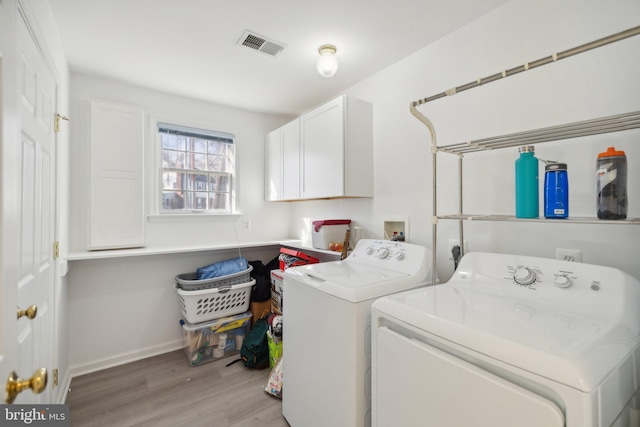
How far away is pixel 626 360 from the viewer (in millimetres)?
781

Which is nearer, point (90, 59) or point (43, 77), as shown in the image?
point (43, 77)

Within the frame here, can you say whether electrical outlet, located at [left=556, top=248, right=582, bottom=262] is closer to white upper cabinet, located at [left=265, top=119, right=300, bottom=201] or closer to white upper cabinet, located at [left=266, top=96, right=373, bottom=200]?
white upper cabinet, located at [left=266, top=96, right=373, bottom=200]

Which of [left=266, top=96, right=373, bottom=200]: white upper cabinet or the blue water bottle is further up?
[left=266, top=96, right=373, bottom=200]: white upper cabinet

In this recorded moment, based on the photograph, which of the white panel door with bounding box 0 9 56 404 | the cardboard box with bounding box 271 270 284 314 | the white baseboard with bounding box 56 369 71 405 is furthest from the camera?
the cardboard box with bounding box 271 270 284 314

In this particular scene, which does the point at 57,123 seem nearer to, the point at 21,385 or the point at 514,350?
the point at 21,385

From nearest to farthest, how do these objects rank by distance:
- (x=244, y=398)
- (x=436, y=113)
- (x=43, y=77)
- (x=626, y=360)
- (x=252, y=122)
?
1. (x=626, y=360)
2. (x=43, y=77)
3. (x=436, y=113)
4. (x=244, y=398)
5. (x=252, y=122)

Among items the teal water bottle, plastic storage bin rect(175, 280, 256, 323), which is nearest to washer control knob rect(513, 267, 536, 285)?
the teal water bottle

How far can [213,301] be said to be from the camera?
2.59m

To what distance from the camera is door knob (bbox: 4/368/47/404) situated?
0.72 metres

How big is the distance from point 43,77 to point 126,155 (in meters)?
1.13

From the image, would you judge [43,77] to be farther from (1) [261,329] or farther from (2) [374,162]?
(1) [261,329]

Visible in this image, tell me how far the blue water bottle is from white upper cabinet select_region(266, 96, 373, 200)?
1.26 m

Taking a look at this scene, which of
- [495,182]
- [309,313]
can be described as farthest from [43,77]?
[495,182]

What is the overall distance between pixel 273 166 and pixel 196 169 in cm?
79
